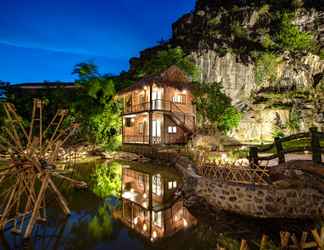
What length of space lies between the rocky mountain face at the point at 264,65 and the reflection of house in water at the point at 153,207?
23.9 meters

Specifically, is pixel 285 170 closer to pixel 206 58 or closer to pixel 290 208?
pixel 290 208

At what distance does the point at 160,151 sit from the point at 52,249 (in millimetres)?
15353

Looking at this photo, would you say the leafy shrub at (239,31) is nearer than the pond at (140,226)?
No

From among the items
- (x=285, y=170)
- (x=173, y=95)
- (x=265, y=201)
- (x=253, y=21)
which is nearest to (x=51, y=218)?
(x=265, y=201)

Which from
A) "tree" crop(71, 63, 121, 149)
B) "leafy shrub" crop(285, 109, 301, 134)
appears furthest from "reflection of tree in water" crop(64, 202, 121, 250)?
"leafy shrub" crop(285, 109, 301, 134)

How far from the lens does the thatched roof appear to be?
81.7ft

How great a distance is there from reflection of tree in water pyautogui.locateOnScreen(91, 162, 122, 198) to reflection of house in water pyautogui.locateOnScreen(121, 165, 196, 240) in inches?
18.6

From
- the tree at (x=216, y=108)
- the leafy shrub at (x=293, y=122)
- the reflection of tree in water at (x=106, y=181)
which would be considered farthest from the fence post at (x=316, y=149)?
the leafy shrub at (x=293, y=122)

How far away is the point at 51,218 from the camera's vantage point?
788 centimetres

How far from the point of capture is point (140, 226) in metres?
7.79

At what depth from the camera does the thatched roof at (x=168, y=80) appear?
Result: 980 inches

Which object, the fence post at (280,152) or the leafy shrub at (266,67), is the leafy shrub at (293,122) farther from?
the fence post at (280,152)

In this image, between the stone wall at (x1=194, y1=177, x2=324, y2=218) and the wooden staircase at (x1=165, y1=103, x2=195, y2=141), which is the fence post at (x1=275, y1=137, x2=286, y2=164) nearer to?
the stone wall at (x1=194, y1=177, x2=324, y2=218)

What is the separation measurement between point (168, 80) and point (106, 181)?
50.5 feet
